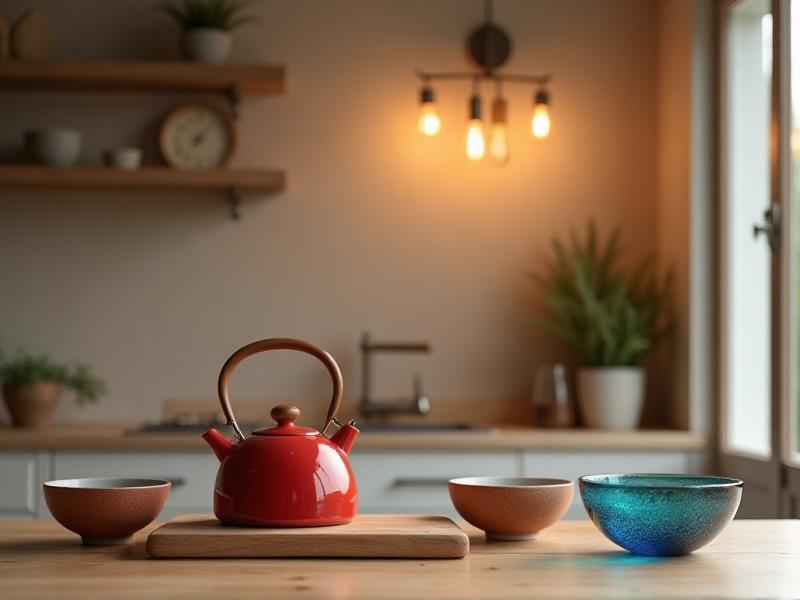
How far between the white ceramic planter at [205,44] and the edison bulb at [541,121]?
3.30 ft

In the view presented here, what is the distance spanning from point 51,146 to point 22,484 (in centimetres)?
106

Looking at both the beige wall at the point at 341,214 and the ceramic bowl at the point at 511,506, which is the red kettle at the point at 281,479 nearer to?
the ceramic bowl at the point at 511,506

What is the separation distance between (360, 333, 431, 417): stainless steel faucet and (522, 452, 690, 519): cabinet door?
1.80 feet

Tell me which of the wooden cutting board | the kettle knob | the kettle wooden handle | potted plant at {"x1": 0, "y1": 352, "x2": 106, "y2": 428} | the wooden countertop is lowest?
the wooden countertop

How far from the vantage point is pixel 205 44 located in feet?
11.8

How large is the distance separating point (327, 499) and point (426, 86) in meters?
2.51

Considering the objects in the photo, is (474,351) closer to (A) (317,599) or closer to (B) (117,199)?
(B) (117,199)

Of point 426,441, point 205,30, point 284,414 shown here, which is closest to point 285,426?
point 284,414

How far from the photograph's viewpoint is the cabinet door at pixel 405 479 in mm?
3188

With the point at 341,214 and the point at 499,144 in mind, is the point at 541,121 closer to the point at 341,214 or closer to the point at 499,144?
the point at 499,144

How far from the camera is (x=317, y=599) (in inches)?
47.2

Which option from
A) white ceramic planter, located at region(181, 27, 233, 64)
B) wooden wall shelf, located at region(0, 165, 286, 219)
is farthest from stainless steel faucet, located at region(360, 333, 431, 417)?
white ceramic planter, located at region(181, 27, 233, 64)

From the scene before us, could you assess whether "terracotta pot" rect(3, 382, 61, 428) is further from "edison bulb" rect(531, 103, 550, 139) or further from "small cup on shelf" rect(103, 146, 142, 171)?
"edison bulb" rect(531, 103, 550, 139)

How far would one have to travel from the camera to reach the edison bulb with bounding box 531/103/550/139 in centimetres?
369
